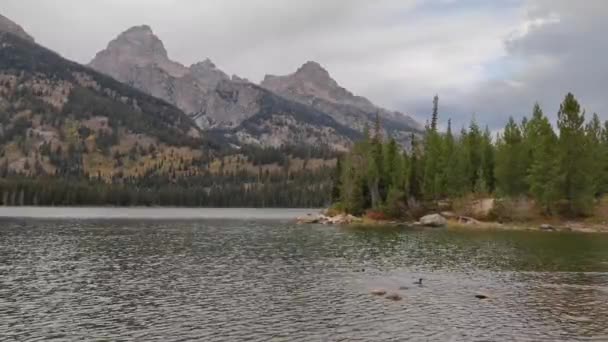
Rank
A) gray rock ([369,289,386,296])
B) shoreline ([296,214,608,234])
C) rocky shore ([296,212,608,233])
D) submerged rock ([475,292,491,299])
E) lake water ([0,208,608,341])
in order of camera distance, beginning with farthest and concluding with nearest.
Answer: rocky shore ([296,212,608,233]) → shoreline ([296,214,608,234]) → gray rock ([369,289,386,296]) → submerged rock ([475,292,491,299]) → lake water ([0,208,608,341])

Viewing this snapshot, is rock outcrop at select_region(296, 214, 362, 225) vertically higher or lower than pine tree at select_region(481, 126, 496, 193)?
lower

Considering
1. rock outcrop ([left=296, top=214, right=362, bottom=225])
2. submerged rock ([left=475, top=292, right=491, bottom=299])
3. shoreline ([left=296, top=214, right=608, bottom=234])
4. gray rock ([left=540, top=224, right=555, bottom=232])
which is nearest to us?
submerged rock ([left=475, top=292, right=491, bottom=299])

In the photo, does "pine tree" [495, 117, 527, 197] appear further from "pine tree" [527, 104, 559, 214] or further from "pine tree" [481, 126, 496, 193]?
"pine tree" [481, 126, 496, 193]

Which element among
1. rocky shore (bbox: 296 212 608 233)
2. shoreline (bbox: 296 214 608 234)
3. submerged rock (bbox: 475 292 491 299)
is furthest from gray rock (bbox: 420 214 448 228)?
submerged rock (bbox: 475 292 491 299)

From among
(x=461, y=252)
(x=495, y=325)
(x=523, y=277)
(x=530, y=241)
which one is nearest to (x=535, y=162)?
(x=530, y=241)

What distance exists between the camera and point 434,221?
138375 mm

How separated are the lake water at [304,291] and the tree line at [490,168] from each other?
3614cm

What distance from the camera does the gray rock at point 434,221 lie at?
137750 millimetres

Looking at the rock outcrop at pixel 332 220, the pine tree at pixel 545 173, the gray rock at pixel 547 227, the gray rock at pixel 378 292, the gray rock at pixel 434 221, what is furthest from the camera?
the rock outcrop at pixel 332 220

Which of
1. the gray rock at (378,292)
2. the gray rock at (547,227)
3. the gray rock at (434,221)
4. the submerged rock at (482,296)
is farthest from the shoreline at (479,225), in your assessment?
the gray rock at (378,292)

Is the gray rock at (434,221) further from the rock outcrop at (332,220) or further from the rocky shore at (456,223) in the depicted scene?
the rock outcrop at (332,220)

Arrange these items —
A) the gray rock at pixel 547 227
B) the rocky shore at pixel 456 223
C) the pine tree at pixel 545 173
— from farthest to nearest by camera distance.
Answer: the pine tree at pixel 545 173, the gray rock at pixel 547 227, the rocky shore at pixel 456 223

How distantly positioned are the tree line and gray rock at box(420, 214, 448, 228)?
40.7 ft

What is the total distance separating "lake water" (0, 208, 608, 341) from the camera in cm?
3791
